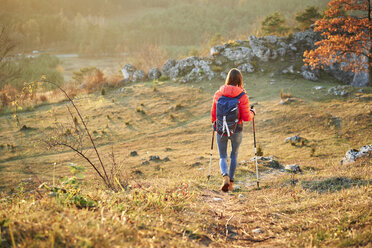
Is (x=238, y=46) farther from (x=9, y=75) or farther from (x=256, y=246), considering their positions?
(x=9, y=75)

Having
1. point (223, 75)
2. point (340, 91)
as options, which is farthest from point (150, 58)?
point (340, 91)

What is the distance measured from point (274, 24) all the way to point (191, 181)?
743 inches

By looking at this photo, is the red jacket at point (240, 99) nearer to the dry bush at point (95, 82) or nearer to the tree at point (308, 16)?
the dry bush at point (95, 82)

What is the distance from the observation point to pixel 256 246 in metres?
2.45

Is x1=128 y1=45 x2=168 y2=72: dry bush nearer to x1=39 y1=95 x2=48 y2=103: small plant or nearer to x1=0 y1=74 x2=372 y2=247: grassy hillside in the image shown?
x1=0 y1=74 x2=372 y2=247: grassy hillside

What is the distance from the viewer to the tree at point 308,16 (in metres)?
18.2

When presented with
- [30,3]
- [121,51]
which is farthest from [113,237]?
[30,3]

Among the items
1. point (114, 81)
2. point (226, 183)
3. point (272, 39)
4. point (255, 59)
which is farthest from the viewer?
point (114, 81)

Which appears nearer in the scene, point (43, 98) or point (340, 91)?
point (340, 91)

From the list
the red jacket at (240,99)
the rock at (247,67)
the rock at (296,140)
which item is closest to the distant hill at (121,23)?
the rock at (247,67)

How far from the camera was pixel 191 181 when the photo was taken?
472 centimetres

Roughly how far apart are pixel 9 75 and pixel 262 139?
88.0 feet

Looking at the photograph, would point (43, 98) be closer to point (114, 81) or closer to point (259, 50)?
point (114, 81)

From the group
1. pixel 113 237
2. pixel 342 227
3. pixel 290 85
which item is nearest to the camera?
pixel 113 237
